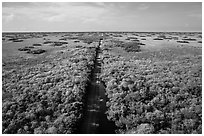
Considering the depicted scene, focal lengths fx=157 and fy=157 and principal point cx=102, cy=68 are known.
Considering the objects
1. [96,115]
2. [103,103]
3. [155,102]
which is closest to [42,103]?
[96,115]

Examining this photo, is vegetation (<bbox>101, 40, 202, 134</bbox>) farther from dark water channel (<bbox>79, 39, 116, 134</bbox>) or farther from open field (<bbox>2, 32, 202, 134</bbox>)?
dark water channel (<bbox>79, 39, 116, 134</bbox>)

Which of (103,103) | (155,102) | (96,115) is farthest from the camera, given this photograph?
(103,103)

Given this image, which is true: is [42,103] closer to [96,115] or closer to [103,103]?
[96,115]

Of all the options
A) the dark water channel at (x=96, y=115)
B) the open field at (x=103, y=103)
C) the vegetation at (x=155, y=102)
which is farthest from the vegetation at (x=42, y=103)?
the vegetation at (x=155, y=102)

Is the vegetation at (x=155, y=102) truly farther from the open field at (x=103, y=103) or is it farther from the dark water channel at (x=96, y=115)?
the dark water channel at (x=96, y=115)

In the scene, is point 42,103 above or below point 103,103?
above

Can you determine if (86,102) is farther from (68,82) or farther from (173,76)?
(173,76)

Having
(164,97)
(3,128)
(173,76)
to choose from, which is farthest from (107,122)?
(173,76)

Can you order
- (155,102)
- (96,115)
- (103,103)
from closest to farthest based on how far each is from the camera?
(96,115)
(155,102)
(103,103)

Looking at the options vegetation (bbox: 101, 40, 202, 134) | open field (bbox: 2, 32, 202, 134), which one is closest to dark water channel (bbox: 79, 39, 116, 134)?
open field (bbox: 2, 32, 202, 134)

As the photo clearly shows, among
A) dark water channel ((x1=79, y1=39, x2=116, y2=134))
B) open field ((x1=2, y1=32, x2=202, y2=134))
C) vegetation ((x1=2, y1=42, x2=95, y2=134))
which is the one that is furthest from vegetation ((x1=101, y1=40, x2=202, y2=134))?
vegetation ((x1=2, y1=42, x2=95, y2=134))

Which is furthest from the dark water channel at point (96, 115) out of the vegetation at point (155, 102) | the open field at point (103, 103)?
the vegetation at point (155, 102)
